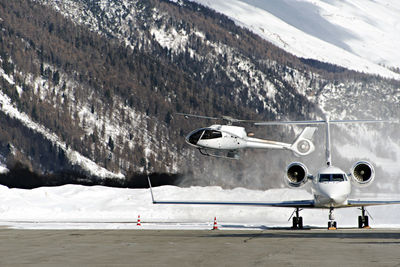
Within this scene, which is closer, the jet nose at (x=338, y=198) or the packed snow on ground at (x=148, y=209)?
the jet nose at (x=338, y=198)

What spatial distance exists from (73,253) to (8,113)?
163 meters

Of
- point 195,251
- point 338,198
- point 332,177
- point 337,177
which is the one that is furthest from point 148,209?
point 195,251

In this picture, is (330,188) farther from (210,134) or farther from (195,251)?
(195,251)

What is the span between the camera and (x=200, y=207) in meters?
54.7

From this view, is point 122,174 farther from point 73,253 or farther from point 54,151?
point 73,253

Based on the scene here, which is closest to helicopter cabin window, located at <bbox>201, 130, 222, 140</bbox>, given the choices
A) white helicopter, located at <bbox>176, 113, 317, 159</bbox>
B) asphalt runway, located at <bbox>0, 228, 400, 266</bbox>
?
white helicopter, located at <bbox>176, 113, 317, 159</bbox>

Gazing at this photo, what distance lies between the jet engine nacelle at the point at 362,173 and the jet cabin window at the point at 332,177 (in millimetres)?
1757

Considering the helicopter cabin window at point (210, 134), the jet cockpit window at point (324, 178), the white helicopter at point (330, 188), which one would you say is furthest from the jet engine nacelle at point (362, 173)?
the helicopter cabin window at point (210, 134)

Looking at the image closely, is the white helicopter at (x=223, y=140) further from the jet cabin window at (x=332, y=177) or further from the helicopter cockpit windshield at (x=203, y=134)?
the jet cabin window at (x=332, y=177)

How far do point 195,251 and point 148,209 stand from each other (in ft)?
114

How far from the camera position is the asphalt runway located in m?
17.9

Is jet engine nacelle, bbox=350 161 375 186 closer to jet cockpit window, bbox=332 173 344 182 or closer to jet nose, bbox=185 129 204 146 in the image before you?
jet cockpit window, bbox=332 173 344 182

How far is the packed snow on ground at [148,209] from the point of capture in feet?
164

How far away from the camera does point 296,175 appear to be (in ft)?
130
